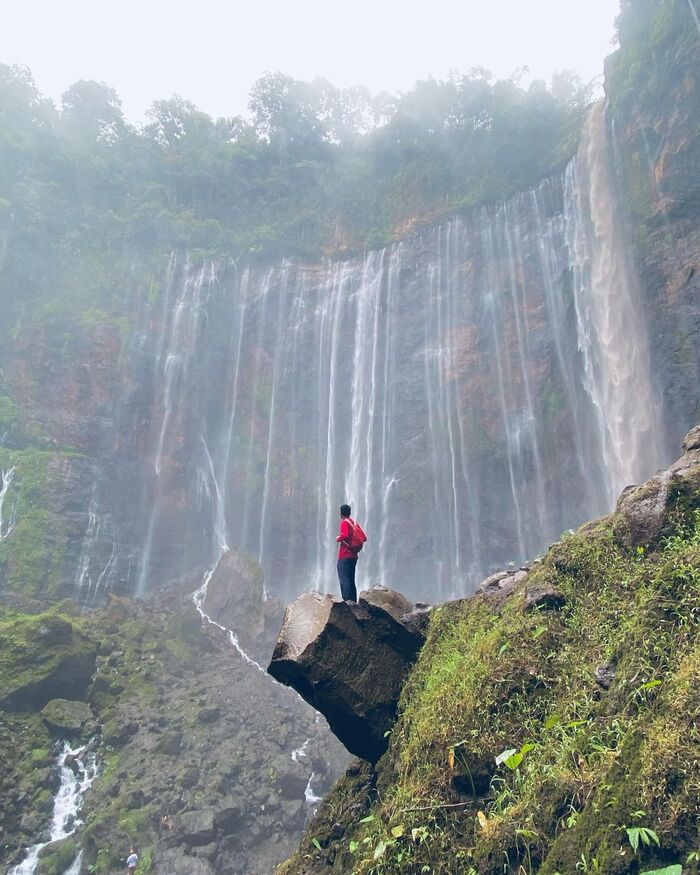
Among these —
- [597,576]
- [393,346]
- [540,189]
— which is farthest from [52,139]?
[597,576]

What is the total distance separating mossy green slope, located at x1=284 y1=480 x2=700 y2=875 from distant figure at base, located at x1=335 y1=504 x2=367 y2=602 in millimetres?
1153

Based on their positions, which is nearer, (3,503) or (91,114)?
(3,503)

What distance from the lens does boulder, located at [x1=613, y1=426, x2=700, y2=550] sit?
405 cm

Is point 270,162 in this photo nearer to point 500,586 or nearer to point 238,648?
point 238,648

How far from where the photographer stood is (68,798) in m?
11.8

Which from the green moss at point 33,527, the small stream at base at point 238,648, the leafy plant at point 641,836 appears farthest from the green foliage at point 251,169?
the leafy plant at point 641,836

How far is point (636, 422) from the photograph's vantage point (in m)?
17.5

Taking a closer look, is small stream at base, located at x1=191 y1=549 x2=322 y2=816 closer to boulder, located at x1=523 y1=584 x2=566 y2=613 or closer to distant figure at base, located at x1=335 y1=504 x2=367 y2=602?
distant figure at base, located at x1=335 y1=504 x2=367 y2=602

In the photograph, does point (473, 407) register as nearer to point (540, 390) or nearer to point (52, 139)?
point (540, 390)

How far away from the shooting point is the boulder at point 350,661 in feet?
15.4

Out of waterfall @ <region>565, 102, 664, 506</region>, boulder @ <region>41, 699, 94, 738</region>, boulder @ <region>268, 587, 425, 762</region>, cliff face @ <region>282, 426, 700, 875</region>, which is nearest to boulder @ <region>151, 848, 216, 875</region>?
boulder @ <region>41, 699, 94, 738</region>

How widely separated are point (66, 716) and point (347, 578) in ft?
39.2

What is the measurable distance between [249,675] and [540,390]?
15.8 meters

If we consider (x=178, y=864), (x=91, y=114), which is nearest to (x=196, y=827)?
(x=178, y=864)
